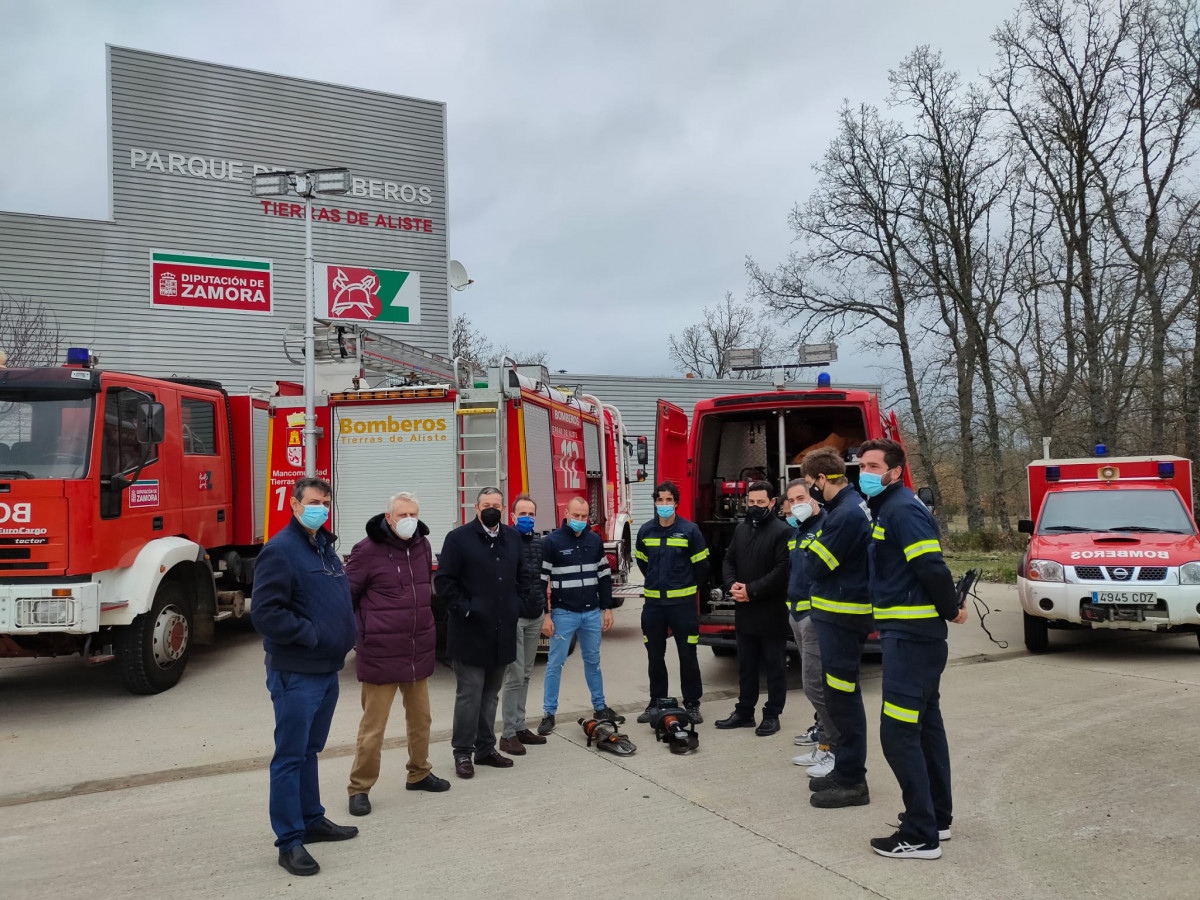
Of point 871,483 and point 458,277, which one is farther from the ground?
point 458,277

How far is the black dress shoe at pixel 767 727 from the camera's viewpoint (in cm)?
620

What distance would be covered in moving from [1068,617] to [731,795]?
5.49 meters

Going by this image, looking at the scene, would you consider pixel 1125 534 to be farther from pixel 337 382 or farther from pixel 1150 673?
pixel 337 382

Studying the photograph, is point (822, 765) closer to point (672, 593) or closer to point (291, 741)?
point (672, 593)

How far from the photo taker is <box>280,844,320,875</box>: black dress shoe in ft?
13.0

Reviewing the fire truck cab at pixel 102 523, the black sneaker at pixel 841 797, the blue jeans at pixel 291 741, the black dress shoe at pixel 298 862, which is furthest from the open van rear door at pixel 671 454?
the black dress shoe at pixel 298 862

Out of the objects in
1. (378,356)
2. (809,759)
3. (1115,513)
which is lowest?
(809,759)

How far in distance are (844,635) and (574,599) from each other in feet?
6.86

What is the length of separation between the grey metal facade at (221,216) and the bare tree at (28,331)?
0.82 ft

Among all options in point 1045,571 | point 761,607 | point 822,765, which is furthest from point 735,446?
point 822,765

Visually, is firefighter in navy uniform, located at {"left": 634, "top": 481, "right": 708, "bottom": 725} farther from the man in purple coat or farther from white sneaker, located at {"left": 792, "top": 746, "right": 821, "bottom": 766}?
the man in purple coat

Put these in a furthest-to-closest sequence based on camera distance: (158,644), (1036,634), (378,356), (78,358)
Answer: (378,356)
(1036,634)
(158,644)
(78,358)

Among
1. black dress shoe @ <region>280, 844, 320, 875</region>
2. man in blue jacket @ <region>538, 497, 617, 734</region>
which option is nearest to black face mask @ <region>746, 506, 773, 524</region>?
man in blue jacket @ <region>538, 497, 617, 734</region>

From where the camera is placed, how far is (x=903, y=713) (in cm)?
404
